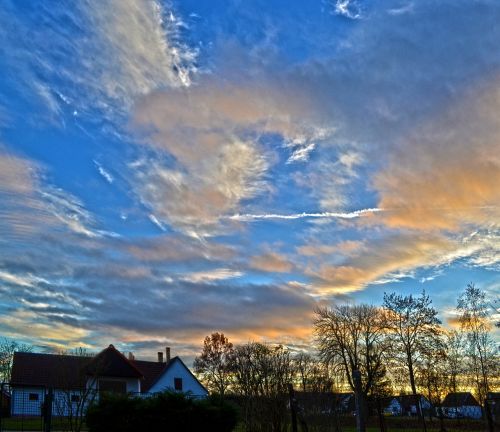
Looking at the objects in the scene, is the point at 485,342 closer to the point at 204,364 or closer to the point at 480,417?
the point at 480,417

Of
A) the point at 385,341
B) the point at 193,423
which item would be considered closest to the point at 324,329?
the point at 385,341

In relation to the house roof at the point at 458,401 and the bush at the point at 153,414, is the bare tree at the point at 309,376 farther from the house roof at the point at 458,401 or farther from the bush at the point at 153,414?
the bush at the point at 153,414

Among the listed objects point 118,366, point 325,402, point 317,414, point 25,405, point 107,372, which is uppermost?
point 118,366

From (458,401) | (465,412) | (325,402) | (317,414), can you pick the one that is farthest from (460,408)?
(317,414)

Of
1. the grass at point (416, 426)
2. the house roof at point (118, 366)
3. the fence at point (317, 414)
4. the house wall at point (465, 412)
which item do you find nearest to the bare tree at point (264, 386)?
the fence at point (317, 414)

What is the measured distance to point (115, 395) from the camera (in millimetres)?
13234

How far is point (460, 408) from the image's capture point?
19.2 metres

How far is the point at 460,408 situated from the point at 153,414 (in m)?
12.1

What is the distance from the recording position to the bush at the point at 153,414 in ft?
41.4

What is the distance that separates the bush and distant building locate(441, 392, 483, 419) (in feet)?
31.6

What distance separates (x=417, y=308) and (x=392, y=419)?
24907 millimetres

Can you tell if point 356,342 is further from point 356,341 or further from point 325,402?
point 325,402

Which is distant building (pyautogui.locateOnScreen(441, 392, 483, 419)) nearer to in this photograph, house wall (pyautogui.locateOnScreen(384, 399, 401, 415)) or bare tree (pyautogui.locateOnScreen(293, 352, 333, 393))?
house wall (pyautogui.locateOnScreen(384, 399, 401, 415))

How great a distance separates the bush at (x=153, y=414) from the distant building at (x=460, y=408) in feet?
31.6
